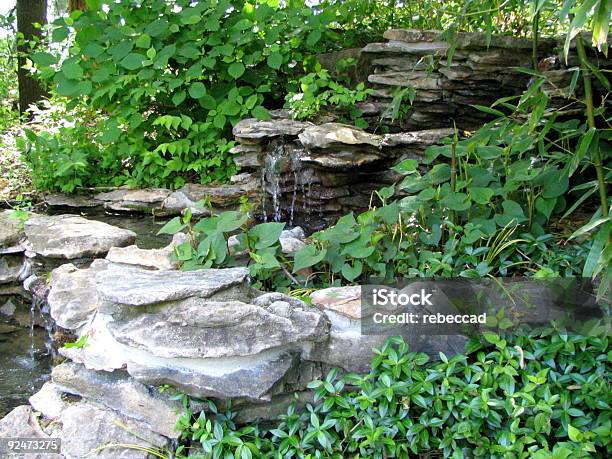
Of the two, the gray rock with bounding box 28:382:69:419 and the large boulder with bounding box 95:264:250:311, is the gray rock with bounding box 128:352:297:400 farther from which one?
the gray rock with bounding box 28:382:69:419

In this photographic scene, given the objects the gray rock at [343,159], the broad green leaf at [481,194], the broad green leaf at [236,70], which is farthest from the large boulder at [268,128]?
the broad green leaf at [481,194]

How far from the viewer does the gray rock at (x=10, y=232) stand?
4324mm

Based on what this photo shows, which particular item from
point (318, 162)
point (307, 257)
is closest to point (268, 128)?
point (318, 162)

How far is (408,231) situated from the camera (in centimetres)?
309

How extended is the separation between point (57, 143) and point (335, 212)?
2.61m

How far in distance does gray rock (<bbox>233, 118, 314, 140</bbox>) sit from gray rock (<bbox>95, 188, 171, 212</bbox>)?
92 cm

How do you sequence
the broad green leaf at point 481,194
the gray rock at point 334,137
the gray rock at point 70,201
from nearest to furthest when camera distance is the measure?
the broad green leaf at point 481,194, the gray rock at point 334,137, the gray rock at point 70,201

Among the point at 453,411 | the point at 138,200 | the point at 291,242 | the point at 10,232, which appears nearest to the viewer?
the point at 453,411

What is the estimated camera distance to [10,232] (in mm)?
4387

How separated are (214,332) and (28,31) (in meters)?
6.11

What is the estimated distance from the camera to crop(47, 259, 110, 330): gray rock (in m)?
3.08

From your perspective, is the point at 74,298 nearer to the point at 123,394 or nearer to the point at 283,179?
the point at 123,394

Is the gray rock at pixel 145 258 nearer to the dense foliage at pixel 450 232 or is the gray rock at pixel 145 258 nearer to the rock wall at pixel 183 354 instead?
the dense foliage at pixel 450 232

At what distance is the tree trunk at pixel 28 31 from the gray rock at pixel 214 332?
5.63m
